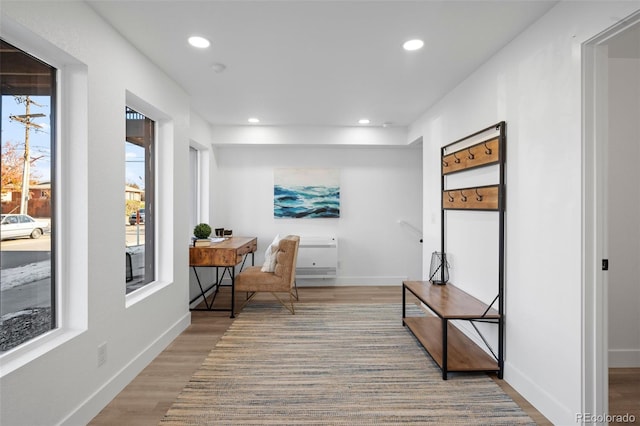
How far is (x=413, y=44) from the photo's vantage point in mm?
2434

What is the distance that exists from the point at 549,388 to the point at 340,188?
3.82 meters

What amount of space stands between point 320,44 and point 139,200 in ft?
6.38

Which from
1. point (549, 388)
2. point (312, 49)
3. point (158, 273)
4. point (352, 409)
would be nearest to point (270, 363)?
point (352, 409)

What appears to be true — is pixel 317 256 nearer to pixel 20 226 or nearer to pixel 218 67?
pixel 218 67

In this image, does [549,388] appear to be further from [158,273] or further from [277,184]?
[277,184]

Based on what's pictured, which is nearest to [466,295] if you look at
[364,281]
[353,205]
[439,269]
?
[439,269]

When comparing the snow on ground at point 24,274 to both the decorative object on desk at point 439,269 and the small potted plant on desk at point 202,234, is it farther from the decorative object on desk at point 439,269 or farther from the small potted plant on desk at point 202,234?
the decorative object on desk at point 439,269

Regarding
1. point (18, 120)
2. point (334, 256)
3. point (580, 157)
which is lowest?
point (334, 256)

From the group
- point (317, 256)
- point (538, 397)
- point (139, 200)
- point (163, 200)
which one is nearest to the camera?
point (538, 397)

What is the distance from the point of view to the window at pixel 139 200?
2.75 m

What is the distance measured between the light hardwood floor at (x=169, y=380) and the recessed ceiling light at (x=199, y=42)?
2.40m

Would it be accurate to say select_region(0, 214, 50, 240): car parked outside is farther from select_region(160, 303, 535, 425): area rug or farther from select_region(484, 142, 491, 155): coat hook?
select_region(484, 142, 491, 155): coat hook

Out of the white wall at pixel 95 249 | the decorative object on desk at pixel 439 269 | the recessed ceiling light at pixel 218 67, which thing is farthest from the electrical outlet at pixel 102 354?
the decorative object on desk at pixel 439 269

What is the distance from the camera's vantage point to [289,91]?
3457 millimetres
